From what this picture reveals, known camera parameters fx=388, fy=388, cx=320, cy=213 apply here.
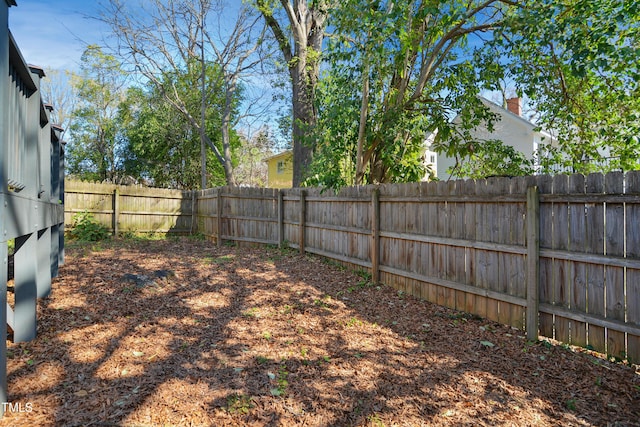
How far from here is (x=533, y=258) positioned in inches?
165

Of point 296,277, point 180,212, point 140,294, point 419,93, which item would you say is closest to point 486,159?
point 419,93

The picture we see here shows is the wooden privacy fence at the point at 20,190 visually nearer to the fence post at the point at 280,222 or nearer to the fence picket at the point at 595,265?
the fence picket at the point at 595,265

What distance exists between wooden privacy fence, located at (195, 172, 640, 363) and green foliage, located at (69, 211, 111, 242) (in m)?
8.15

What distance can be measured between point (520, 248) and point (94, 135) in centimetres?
2888

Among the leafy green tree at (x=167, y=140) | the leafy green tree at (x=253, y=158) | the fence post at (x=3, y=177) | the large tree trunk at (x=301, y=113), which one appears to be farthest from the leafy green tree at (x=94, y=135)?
the fence post at (x=3, y=177)

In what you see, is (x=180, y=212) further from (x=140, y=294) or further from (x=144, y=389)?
(x=144, y=389)

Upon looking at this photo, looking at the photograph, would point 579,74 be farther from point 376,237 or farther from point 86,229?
point 86,229

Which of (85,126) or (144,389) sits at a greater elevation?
(85,126)

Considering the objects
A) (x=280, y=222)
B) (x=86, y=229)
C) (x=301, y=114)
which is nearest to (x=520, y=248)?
(x=280, y=222)

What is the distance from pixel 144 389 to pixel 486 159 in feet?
23.5

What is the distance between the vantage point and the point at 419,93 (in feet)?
23.8

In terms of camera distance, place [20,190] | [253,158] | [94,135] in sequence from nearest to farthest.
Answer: [20,190] < [94,135] < [253,158]

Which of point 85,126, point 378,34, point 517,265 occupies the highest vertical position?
point 85,126
